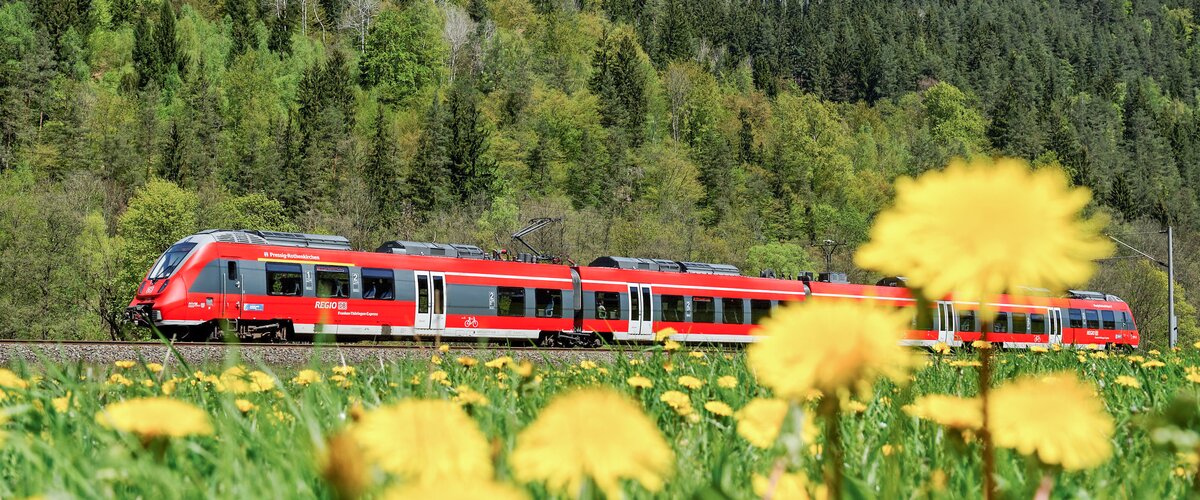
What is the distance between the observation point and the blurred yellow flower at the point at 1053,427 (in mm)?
1312

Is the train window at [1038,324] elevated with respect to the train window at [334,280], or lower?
lower

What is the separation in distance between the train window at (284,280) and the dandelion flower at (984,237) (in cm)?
2146

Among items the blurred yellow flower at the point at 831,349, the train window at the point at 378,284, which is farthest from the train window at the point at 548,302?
the blurred yellow flower at the point at 831,349

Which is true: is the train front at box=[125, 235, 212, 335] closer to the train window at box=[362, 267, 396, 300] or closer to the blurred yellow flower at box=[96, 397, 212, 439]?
the train window at box=[362, 267, 396, 300]

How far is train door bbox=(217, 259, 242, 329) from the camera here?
20672 mm

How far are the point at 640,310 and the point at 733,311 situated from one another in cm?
367

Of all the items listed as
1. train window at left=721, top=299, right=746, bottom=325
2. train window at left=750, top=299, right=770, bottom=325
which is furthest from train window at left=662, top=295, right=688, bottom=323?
train window at left=750, top=299, right=770, bottom=325

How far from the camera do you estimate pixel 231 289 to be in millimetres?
20781

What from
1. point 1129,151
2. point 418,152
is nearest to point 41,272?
point 418,152

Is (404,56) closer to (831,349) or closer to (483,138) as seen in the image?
(483,138)

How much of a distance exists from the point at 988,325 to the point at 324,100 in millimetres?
107639

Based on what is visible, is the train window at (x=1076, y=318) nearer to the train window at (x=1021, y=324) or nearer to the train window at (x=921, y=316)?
the train window at (x=1021, y=324)

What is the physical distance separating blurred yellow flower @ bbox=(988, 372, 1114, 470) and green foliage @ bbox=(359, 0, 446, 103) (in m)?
120

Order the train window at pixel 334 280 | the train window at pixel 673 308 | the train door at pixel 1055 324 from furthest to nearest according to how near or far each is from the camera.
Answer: the train door at pixel 1055 324
the train window at pixel 673 308
the train window at pixel 334 280
